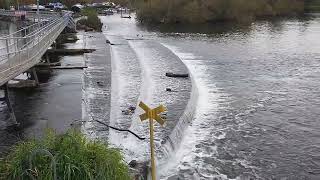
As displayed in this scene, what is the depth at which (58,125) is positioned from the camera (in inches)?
862

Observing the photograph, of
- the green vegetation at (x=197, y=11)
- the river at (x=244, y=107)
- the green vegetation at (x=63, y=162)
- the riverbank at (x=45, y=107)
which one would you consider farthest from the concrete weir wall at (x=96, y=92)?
the green vegetation at (x=197, y=11)

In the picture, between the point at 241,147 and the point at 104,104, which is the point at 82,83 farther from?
the point at 241,147

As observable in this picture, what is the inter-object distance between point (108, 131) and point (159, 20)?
240 feet

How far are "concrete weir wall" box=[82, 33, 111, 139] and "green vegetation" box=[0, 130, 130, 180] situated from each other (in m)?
8.87

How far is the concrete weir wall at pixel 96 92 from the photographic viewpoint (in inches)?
843

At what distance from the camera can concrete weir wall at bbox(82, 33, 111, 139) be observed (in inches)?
843

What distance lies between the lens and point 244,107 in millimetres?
26234

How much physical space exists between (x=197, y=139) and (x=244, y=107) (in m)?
6.32

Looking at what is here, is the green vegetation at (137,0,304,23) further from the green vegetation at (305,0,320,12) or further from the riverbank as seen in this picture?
the riverbank

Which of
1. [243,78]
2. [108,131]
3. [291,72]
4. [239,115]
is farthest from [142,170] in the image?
[291,72]

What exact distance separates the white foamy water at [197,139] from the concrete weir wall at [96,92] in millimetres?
3499

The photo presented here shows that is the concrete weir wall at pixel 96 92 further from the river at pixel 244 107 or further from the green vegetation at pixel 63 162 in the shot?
the green vegetation at pixel 63 162

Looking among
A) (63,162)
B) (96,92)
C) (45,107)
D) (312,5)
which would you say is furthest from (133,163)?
(312,5)

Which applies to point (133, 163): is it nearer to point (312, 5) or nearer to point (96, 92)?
point (96, 92)
